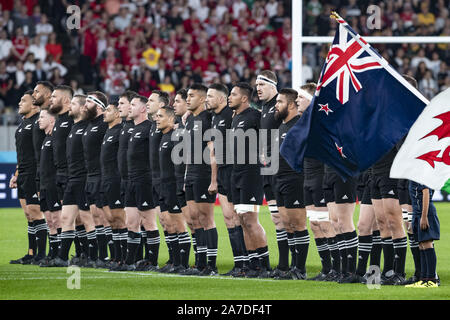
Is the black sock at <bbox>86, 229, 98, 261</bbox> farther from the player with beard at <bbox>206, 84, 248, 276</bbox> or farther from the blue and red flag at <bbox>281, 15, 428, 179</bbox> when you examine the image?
the blue and red flag at <bbox>281, 15, 428, 179</bbox>

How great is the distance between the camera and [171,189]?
13469mm

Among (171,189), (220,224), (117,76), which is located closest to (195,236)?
(171,189)

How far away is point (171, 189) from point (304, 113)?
2.64 metres

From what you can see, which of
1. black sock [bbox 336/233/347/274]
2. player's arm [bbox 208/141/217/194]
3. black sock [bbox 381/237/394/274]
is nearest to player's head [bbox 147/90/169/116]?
player's arm [bbox 208/141/217/194]

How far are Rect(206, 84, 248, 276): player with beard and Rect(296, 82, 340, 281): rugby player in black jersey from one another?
109 cm

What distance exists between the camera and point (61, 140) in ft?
47.8

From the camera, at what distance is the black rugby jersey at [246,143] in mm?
12672

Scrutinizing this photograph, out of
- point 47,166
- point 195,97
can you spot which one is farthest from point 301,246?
point 47,166

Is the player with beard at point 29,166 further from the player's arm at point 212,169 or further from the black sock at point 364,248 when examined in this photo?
the black sock at point 364,248

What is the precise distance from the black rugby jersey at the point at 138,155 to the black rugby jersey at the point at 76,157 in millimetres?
850

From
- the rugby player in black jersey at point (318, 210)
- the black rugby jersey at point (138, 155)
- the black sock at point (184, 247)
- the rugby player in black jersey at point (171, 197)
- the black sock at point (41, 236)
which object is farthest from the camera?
the black sock at point (41, 236)

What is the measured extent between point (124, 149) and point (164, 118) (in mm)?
723

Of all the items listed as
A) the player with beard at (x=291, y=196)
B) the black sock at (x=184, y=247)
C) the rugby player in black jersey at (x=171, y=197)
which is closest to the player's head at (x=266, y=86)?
the player with beard at (x=291, y=196)

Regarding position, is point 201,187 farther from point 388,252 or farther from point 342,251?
point 388,252
